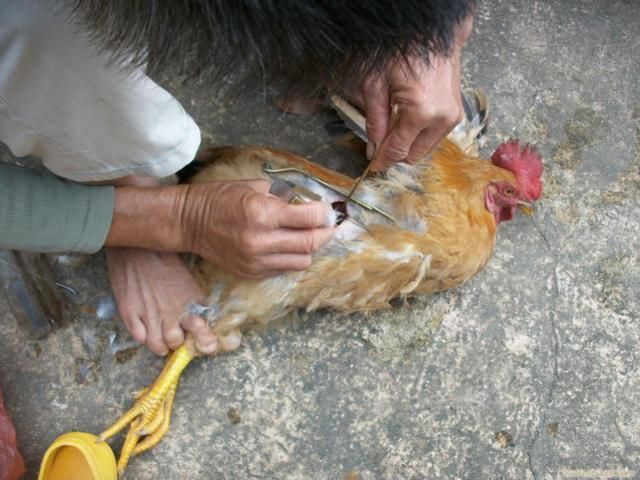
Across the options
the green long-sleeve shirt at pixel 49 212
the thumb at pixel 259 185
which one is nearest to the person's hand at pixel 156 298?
the green long-sleeve shirt at pixel 49 212

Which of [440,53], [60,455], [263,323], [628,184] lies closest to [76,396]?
[60,455]

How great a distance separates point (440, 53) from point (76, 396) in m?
1.51

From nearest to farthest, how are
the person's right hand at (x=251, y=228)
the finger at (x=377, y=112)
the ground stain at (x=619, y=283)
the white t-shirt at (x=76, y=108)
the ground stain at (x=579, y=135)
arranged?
the white t-shirt at (x=76, y=108), the finger at (x=377, y=112), the person's right hand at (x=251, y=228), the ground stain at (x=619, y=283), the ground stain at (x=579, y=135)

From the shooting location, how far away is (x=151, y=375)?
1941 millimetres

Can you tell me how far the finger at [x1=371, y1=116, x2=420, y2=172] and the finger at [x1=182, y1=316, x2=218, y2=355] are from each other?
26.8 inches

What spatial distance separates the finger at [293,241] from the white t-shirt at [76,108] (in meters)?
0.32

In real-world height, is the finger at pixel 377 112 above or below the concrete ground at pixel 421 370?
above

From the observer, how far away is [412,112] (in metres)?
1.55

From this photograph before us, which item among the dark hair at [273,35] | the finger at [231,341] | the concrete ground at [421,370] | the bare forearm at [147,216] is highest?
the dark hair at [273,35]

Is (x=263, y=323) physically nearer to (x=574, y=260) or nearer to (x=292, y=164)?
(x=292, y=164)

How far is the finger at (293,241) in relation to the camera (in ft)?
5.38

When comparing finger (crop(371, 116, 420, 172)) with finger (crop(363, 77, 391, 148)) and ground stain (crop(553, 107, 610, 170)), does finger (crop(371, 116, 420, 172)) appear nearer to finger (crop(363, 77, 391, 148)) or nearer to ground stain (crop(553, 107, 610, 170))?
finger (crop(363, 77, 391, 148))

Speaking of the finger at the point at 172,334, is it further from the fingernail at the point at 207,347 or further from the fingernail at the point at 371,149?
the fingernail at the point at 371,149

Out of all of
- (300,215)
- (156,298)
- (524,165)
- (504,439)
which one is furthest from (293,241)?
(504,439)
